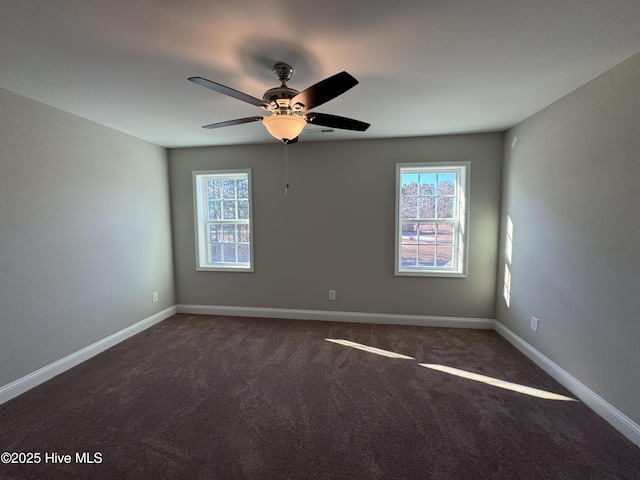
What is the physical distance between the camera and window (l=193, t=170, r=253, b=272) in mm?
3932

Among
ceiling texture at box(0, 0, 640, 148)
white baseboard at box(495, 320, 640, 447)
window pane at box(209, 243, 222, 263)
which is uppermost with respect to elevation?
ceiling texture at box(0, 0, 640, 148)

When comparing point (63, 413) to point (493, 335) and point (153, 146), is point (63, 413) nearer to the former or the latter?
point (153, 146)

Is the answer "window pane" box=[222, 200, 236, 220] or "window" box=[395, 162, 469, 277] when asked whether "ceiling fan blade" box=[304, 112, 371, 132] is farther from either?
"window pane" box=[222, 200, 236, 220]

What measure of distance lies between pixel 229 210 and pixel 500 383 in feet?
12.0

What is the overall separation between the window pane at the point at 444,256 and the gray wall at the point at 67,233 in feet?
12.4

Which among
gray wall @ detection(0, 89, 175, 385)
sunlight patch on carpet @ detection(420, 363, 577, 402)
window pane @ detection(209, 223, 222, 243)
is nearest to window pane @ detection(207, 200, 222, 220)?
window pane @ detection(209, 223, 222, 243)

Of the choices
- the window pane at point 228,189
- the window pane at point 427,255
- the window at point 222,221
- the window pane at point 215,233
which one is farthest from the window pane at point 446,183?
the window pane at point 215,233

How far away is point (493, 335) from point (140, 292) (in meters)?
4.32

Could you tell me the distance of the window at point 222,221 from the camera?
12.9 feet

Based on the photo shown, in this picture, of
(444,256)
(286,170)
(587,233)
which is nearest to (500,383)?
(587,233)

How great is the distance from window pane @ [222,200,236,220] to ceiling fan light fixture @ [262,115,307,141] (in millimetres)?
2377

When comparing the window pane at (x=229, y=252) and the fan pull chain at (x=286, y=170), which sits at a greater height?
the fan pull chain at (x=286, y=170)

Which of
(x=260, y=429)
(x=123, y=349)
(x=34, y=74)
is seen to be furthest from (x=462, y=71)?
(x=123, y=349)

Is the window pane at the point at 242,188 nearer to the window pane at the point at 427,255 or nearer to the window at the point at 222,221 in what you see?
the window at the point at 222,221
